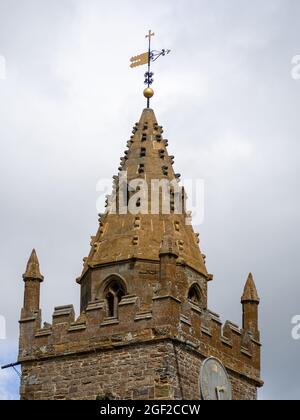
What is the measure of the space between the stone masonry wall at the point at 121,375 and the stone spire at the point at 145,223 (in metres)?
2.95

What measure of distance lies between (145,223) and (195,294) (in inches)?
92.9

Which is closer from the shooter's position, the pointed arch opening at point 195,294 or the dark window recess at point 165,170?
the pointed arch opening at point 195,294

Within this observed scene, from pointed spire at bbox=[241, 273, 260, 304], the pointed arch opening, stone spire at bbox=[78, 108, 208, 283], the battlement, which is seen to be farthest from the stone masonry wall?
pointed spire at bbox=[241, 273, 260, 304]

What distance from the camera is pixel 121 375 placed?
5000cm

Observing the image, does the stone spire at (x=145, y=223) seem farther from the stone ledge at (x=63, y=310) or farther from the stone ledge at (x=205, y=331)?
the stone ledge at (x=205, y=331)

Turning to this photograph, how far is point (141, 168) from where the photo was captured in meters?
53.9

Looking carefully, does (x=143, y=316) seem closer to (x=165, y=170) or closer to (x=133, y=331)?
(x=133, y=331)

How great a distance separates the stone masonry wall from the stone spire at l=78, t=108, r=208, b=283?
2.95 m

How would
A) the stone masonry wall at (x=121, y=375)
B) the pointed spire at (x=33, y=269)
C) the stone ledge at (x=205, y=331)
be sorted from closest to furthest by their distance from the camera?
1. the stone masonry wall at (x=121, y=375)
2. the stone ledge at (x=205, y=331)
3. the pointed spire at (x=33, y=269)

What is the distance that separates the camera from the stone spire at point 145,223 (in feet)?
172

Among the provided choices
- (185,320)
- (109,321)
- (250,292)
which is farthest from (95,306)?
(250,292)

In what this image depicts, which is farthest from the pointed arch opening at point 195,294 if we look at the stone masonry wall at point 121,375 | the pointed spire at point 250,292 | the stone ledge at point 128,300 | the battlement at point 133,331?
the stone masonry wall at point 121,375

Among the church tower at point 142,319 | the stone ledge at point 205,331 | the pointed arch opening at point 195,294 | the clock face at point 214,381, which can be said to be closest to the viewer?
the church tower at point 142,319
